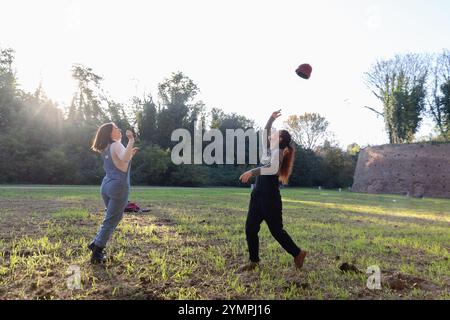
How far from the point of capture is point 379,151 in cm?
4259

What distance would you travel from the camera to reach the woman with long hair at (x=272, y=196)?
502 centimetres

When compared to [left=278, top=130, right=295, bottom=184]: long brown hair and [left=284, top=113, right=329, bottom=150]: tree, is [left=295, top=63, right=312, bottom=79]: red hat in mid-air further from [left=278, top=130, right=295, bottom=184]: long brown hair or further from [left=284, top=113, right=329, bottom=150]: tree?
[left=284, top=113, right=329, bottom=150]: tree

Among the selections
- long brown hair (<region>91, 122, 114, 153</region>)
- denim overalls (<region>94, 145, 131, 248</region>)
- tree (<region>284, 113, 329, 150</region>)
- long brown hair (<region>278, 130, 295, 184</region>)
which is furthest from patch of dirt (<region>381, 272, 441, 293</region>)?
tree (<region>284, 113, 329, 150</region>)

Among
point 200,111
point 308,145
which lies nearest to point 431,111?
point 308,145

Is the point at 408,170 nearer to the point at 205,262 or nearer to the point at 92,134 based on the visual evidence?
the point at 92,134

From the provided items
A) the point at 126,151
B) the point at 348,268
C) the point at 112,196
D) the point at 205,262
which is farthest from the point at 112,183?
the point at 348,268

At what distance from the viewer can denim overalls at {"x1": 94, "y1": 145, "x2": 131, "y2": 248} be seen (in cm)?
516

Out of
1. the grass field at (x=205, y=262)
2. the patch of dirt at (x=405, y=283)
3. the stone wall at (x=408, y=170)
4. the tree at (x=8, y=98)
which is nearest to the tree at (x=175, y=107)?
the tree at (x=8, y=98)

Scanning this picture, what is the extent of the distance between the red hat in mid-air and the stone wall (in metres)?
36.7

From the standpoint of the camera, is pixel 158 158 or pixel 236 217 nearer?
pixel 236 217

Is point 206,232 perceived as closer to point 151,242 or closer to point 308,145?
point 151,242

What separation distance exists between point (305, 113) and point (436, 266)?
63167 mm

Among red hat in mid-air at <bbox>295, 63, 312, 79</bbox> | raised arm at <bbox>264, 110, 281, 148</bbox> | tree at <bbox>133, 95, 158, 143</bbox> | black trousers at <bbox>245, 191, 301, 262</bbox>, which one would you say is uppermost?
tree at <bbox>133, 95, 158, 143</bbox>
